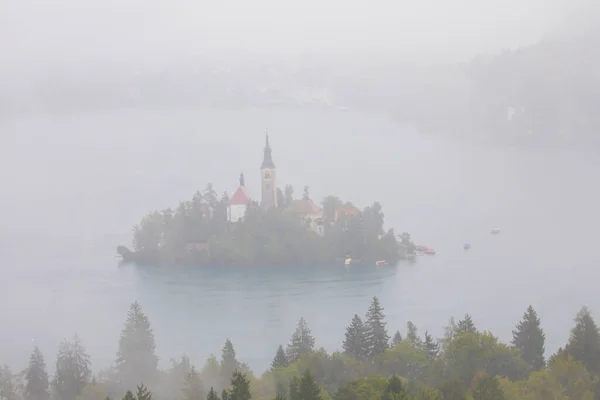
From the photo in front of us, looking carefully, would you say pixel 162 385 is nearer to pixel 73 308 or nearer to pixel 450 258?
pixel 73 308

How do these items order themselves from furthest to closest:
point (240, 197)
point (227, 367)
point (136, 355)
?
point (240, 197)
point (136, 355)
point (227, 367)

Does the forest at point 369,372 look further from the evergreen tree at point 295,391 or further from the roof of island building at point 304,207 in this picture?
the roof of island building at point 304,207

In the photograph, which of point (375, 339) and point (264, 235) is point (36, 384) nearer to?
point (375, 339)

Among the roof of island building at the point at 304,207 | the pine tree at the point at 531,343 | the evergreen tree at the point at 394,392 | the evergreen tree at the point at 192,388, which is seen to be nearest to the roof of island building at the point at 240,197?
the roof of island building at the point at 304,207

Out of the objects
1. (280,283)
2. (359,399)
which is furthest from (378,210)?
(359,399)

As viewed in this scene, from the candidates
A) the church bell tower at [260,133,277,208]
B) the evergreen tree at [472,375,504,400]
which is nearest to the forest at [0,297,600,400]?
the evergreen tree at [472,375,504,400]

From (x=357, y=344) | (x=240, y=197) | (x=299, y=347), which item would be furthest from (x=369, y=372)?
(x=240, y=197)
